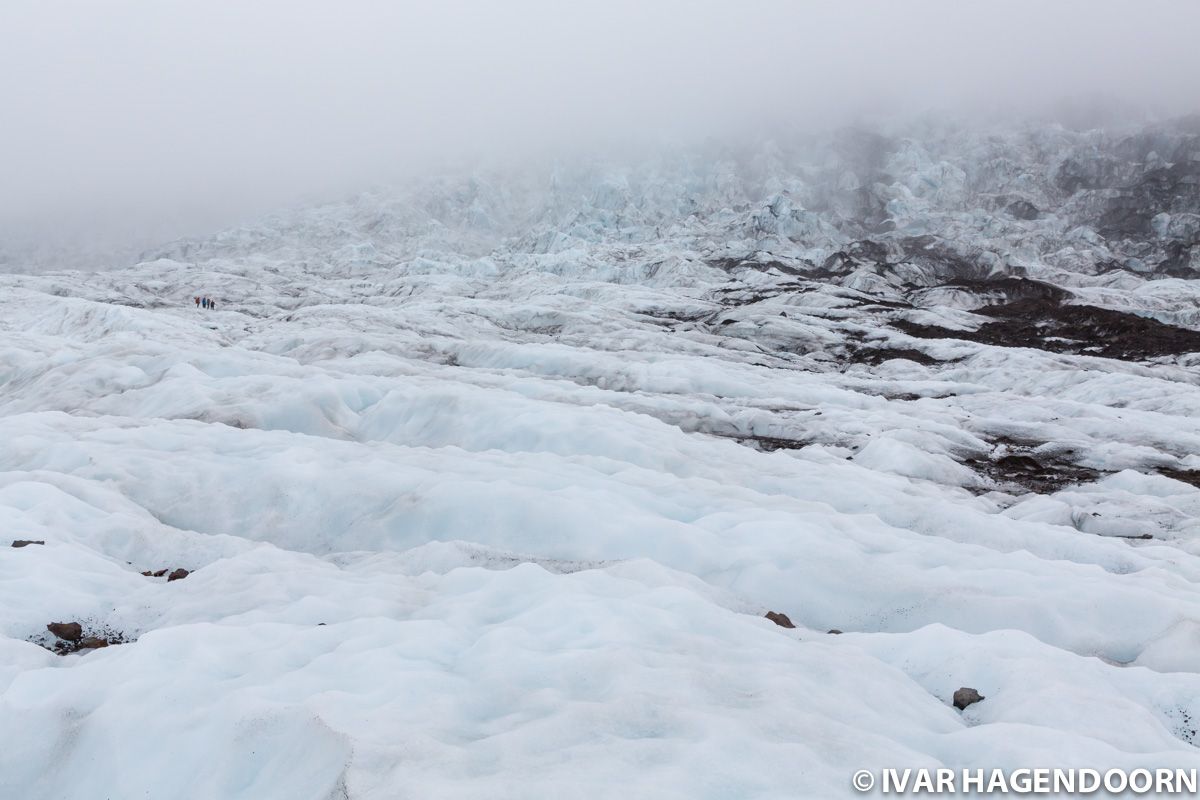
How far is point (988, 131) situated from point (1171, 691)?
199449 mm

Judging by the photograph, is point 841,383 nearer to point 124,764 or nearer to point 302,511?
point 302,511

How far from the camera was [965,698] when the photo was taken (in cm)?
755

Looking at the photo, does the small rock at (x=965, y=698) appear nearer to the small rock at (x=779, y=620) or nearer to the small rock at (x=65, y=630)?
the small rock at (x=779, y=620)

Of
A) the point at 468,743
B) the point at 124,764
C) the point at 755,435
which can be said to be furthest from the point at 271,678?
the point at 755,435

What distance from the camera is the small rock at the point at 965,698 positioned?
→ 7551 mm

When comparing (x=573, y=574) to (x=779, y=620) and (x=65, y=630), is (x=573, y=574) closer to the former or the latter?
(x=779, y=620)

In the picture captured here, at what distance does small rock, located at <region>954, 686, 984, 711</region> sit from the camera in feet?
24.8

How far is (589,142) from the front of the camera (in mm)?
197000
